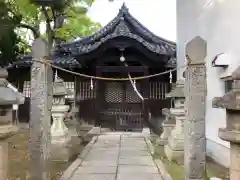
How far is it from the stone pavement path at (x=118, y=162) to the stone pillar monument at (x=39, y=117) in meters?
1.35

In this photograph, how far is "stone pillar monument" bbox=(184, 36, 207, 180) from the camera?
4.99 m

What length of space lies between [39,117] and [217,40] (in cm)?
586

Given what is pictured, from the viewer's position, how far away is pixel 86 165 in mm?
7805

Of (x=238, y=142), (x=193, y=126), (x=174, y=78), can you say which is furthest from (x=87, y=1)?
(x=238, y=142)

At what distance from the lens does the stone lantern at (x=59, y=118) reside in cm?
843

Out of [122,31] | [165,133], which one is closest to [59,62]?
[122,31]

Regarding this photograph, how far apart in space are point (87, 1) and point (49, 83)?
334 inches

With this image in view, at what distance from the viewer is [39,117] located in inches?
210

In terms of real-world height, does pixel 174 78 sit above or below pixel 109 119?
above

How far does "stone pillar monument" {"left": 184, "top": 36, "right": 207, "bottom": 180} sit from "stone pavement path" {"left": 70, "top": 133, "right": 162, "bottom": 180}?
165cm

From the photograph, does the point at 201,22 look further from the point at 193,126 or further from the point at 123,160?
the point at 193,126

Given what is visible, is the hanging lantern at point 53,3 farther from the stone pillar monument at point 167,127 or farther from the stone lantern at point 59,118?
the stone pillar monument at point 167,127

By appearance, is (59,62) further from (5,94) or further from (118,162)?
(5,94)

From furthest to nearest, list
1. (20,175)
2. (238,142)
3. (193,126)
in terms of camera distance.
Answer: (20,175)
(193,126)
(238,142)
